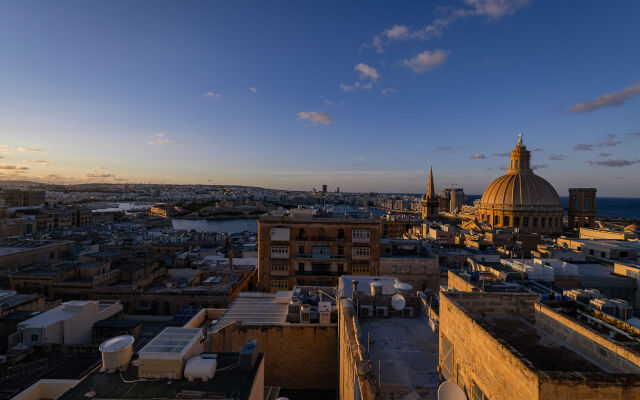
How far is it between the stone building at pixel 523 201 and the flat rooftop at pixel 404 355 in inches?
2002

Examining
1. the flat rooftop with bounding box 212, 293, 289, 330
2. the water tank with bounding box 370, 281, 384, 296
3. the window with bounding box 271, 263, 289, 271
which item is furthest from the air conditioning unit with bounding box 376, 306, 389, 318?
the window with bounding box 271, 263, 289, 271

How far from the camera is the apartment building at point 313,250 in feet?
83.2

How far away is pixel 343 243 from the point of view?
2555cm

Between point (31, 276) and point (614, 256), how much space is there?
46.0 meters

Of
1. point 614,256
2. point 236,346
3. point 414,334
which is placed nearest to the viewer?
point 414,334

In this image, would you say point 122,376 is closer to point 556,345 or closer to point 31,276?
point 556,345

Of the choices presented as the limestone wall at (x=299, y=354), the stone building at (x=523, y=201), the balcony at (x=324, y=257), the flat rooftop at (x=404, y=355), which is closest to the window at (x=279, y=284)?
the balcony at (x=324, y=257)

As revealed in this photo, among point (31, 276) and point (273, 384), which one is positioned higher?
point (31, 276)

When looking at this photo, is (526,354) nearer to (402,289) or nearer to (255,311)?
(402,289)

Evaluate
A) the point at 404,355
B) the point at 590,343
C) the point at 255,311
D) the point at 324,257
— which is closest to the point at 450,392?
the point at 590,343

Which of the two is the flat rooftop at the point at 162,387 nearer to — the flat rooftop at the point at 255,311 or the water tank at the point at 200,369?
the water tank at the point at 200,369

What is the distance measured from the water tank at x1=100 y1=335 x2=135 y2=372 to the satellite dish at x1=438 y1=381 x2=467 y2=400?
851 centimetres

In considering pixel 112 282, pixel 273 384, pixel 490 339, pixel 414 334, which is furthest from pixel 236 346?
pixel 112 282

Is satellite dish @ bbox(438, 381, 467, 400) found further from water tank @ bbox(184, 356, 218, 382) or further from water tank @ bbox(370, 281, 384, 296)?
water tank @ bbox(370, 281, 384, 296)
